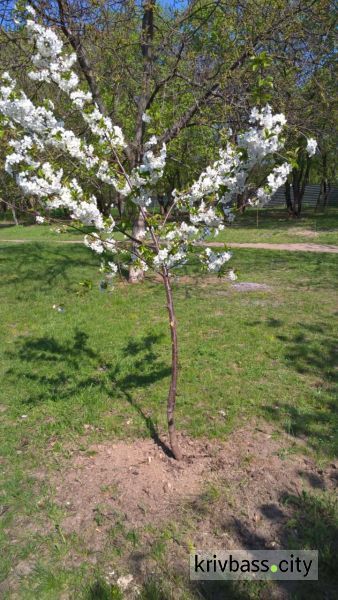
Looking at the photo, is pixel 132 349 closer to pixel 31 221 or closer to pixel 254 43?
pixel 254 43

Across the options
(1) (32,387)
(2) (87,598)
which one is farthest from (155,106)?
(1) (32,387)

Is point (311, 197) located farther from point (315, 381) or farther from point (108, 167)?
point (108, 167)

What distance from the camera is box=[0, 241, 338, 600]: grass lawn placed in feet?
9.11

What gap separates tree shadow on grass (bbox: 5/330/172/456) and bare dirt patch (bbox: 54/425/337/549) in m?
0.36

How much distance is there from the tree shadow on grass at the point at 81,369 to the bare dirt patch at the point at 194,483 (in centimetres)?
36

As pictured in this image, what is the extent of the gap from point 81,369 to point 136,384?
762mm

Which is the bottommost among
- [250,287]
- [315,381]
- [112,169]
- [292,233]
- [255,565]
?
[255,565]

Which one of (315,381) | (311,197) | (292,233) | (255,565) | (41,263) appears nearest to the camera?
(255,565)

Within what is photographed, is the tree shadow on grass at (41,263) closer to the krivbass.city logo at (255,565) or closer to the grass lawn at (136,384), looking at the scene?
the grass lawn at (136,384)

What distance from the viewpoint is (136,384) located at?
4.79 metres

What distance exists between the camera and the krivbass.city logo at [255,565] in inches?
100

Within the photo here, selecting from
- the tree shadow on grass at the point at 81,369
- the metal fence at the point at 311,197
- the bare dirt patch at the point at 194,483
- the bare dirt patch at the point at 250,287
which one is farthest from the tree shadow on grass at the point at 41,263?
the metal fence at the point at 311,197

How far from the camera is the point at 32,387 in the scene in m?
4.79

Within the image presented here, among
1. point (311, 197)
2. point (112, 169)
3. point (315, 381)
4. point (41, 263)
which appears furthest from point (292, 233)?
point (311, 197)
